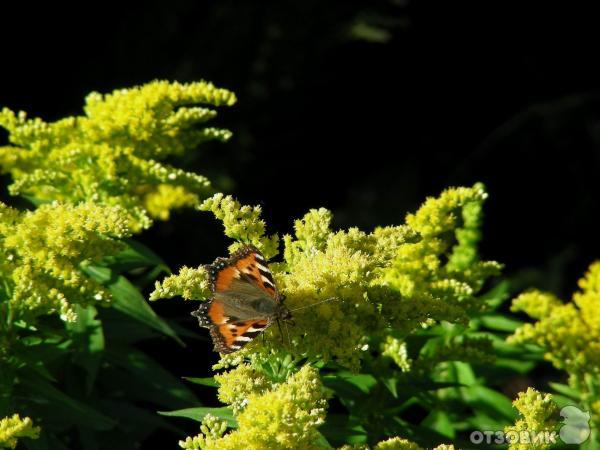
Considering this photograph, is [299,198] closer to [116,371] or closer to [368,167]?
[368,167]

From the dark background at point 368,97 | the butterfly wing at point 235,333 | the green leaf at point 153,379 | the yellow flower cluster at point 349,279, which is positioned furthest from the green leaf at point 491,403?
the dark background at point 368,97

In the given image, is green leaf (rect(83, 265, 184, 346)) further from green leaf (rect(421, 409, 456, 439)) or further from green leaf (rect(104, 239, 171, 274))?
green leaf (rect(421, 409, 456, 439))

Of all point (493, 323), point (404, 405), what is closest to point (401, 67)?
point (493, 323)

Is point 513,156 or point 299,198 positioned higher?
point 513,156

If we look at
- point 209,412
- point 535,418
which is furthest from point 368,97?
point 535,418

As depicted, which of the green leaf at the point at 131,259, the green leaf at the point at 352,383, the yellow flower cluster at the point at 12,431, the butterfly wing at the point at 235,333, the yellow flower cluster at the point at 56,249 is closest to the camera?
the yellow flower cluster at the point at 12,431

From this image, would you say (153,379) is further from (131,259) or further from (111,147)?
(111,147)

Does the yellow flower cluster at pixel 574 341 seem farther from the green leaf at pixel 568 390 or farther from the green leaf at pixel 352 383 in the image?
the green leaf at pixel 352 383

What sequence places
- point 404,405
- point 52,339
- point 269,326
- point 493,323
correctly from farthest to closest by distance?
point 493,323 → point 404,405 → point 52,339 → point 269,326

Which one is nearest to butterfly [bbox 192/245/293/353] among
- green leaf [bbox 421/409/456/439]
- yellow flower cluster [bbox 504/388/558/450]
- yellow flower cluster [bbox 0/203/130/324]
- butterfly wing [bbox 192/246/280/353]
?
butterfly wing [bbox 192/246/280/353]
